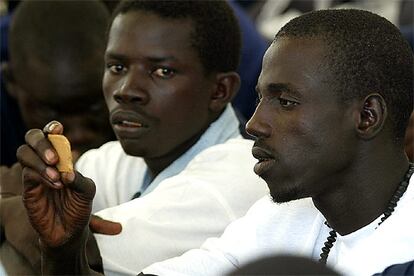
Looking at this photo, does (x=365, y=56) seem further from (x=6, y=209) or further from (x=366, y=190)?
(x=6, y=209)

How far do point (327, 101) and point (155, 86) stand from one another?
540 mm

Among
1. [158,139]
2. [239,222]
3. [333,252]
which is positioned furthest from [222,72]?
[333,252]

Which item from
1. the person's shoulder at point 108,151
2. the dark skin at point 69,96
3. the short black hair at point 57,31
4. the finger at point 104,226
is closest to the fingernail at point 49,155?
the finger at point 104,226

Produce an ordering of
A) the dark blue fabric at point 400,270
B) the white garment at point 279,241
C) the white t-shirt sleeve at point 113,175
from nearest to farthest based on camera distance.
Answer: the dark blue fabric at point 400,270
the white garment at point 279,241
the white t-shirt sleeve at point 113,175

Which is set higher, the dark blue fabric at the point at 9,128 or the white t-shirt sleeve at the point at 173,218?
the white t-shirt sleeve at the point at 173,218

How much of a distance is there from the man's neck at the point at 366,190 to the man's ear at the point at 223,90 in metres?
0.55

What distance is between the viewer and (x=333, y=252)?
1495 millimetres

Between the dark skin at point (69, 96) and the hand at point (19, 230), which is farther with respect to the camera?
the dark skin at point (69, 96)

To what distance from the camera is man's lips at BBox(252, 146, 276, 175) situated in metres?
1.47

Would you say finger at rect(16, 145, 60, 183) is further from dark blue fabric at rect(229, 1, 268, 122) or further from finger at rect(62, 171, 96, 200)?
dark blue fabric at rect(229, 1, 268, 122)

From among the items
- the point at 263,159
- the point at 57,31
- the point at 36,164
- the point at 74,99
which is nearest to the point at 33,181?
the point at 36,164

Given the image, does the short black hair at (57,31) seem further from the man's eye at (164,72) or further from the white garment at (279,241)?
the white garment at (279,241)

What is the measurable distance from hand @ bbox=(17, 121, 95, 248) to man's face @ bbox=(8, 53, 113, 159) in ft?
2.66

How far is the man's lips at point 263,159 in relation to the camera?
1.47m
